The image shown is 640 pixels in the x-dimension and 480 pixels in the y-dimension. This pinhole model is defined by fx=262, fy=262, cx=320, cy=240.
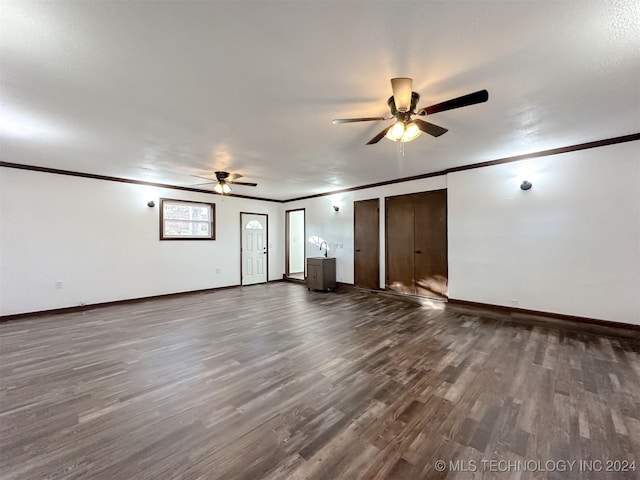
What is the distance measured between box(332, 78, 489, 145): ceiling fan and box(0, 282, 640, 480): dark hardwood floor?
232 centimetres

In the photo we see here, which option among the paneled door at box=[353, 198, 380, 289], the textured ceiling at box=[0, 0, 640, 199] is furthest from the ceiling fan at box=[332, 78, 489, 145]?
the paneled door at box=[353, 198, 380, 289]

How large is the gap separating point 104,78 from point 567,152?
18.6 feet

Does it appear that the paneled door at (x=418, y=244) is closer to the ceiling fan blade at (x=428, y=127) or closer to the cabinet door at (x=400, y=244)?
the cabinet door at (x=400, y=244)

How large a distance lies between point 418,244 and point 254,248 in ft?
15.5

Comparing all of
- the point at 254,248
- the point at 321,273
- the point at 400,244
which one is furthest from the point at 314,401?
the point at 254,248

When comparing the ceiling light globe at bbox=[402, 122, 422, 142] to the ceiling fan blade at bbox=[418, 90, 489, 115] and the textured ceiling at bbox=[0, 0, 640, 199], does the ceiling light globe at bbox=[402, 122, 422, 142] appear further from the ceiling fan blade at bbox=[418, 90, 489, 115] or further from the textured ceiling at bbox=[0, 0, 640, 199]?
the textured ceiling at bbox=[0, 0, 640, 199]

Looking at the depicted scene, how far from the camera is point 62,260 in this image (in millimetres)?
4883

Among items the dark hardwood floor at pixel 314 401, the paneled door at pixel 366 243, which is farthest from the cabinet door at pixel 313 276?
the dark hardwood floor at pixel 314 401

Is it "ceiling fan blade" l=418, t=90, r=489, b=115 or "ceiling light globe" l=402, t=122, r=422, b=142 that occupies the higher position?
"ceiling fan blade" l=418, t=90, r=489, b=115

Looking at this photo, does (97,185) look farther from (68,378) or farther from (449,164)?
(449,164)

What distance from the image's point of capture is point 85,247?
5113 millimetres

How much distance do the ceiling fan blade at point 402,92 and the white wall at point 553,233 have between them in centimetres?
327

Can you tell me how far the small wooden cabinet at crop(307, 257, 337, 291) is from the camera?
6.80 meters

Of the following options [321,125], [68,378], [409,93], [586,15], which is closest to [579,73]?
[586,15]
